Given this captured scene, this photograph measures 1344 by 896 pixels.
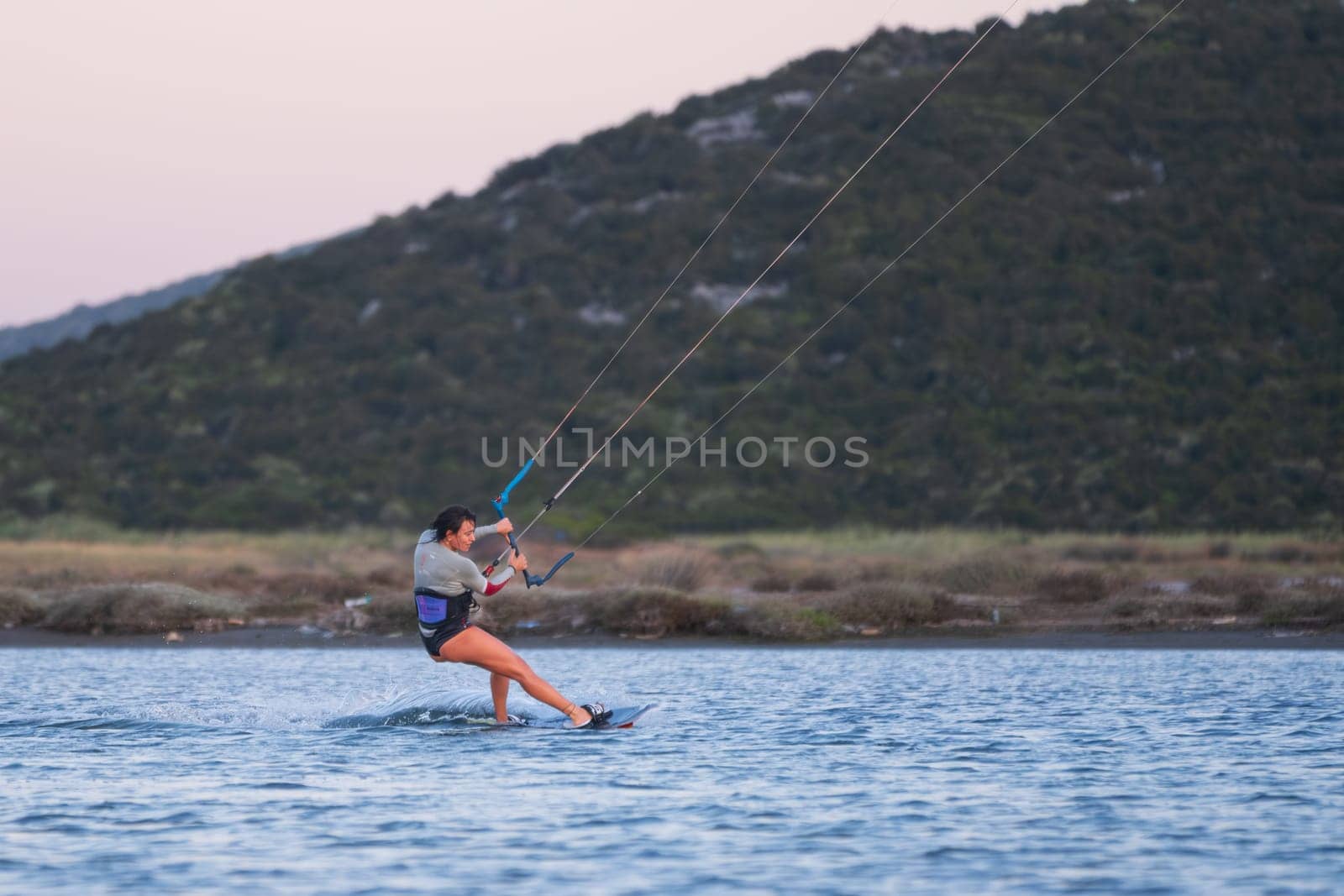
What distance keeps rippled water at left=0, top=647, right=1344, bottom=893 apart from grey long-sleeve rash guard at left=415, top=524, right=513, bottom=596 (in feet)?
4.41

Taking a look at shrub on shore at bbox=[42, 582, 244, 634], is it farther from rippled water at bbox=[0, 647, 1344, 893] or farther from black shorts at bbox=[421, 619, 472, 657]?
black shorts at bbox=[421, 619, 472, 657]

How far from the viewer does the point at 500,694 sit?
51.2ft

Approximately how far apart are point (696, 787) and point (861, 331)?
48.7 m

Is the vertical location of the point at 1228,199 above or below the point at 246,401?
above

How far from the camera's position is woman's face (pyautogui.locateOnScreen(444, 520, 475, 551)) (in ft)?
47.3

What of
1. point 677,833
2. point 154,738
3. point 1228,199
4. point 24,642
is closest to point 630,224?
point 1228,199

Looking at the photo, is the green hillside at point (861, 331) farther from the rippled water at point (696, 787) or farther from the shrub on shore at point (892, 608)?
the rippled water at point (696, 787)

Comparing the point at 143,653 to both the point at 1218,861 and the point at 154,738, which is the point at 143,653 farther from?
the point at 1218,861

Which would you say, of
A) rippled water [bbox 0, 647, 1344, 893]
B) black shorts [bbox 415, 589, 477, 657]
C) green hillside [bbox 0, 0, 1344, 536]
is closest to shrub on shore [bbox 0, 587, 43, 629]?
rippled water [bbox 0, 647, 1344, 893]

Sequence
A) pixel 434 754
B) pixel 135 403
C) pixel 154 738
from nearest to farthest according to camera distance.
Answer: pixel 434 754 < pixel 154 738 < pixel 135 403

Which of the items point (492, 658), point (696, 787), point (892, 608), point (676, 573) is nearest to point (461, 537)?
point (492, 658)

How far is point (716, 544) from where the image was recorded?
138ft

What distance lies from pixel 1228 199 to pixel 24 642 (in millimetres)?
46670

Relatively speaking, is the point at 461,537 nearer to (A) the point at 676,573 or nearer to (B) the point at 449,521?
(B) the point at 449,521
